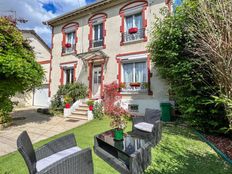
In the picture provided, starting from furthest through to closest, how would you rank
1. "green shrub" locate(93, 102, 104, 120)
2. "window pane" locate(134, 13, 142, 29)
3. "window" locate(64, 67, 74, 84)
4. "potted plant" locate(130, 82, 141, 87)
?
"window" locate(64, 67, 74, 84) < "window pane" locate(134, 13, 142, 29) < "potted plant" locate(130, 82, 141, 87) < "green shrub" locate(93, 102, 104, 120)

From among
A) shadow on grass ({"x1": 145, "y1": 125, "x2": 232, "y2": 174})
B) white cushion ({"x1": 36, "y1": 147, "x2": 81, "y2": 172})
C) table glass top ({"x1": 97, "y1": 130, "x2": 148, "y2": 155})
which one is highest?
white cushion ({"x1": 36, "y1": 147, "x2": 81, "y2": 172})

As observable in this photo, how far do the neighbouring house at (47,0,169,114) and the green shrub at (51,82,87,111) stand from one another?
0.59 m

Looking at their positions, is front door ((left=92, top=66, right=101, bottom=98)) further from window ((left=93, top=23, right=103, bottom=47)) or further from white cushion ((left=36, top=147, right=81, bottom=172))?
white cushion ((left=36, top=147, right=81, bottom=172))

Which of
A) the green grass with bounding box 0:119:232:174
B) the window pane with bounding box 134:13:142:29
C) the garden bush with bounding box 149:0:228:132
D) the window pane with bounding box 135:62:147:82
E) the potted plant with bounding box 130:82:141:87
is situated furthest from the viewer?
the window pane with bounding box 134:13:142:29

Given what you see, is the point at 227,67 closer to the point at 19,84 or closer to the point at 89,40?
the point at 19,84

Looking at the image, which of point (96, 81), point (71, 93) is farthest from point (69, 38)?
point (71, 93)

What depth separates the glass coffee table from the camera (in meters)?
3.33

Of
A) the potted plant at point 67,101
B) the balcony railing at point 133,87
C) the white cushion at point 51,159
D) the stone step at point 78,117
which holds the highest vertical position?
the balcony railing at point 133,87

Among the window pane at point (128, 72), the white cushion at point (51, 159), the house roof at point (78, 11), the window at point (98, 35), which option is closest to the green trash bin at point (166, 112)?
the window pane at point (128, 72)

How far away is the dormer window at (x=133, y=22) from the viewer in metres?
10.2

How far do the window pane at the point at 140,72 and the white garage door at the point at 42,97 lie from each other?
9.76 metres

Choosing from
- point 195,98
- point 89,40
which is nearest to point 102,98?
point 89,40

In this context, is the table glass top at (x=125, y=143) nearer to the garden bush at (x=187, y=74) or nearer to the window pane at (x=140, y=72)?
the garden bush at (x=187, y=74)

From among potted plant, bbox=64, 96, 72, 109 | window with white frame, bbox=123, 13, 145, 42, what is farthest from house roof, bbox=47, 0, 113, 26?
potted plant, bbox=64, 96, 72, 109
